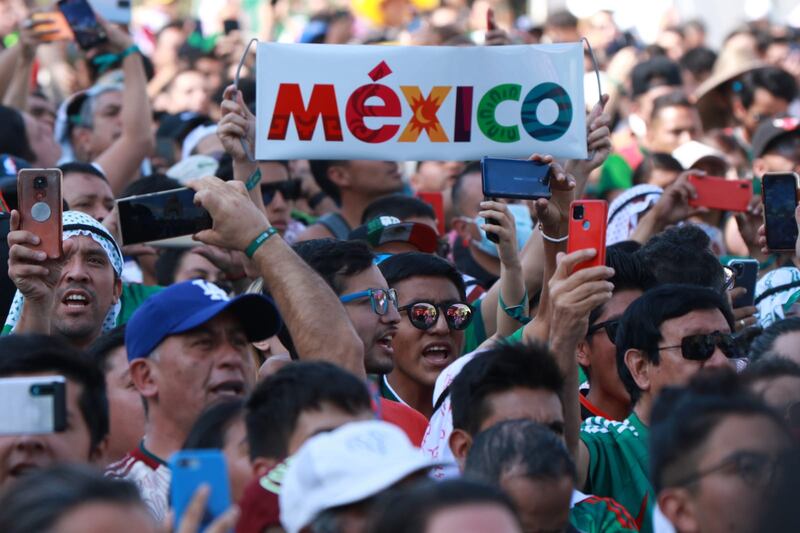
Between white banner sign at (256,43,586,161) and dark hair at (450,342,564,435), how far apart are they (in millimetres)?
1843

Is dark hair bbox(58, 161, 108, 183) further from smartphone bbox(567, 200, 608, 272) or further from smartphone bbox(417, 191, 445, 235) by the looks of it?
smartphone bbox(567, 200, 608, 272)

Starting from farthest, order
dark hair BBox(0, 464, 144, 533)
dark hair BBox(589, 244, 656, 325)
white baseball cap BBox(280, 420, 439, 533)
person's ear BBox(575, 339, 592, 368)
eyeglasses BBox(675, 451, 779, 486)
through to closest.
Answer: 1. dark hair BBox(589, 244, 656, 325)
2. person's ear BBox(575, 339, 592, 368)
3. eyeglasses BBox(675, 451, 779, 486)
4. white baseball cap BBox(280, 420, 439, 533)
5. dark hair BBox(0, 464, 144, 533)

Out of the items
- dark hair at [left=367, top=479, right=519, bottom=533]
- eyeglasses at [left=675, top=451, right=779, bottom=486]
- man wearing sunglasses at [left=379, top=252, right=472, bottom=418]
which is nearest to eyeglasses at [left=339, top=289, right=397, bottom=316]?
man wearing sunglasses at [left=379, top=252, right=472, bottom=418]

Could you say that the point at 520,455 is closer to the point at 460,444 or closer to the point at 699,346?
the point at 460,444

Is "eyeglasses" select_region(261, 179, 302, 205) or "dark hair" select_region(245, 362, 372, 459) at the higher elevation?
"dark hair" select_region(245, 362, 372, 459)

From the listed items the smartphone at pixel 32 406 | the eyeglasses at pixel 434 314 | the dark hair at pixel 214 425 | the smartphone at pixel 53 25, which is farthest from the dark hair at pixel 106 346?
the smartphone at pixel 53 25

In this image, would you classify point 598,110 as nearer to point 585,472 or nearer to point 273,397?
point 585,472

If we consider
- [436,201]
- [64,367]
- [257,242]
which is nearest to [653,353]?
[257,242]

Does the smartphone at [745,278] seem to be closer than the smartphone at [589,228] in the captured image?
No

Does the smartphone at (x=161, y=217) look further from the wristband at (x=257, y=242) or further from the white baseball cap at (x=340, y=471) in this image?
the white baseball cap at (x=340, y=471)

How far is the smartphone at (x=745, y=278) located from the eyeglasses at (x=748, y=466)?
10.9 ft

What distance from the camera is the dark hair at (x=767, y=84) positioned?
11.4m

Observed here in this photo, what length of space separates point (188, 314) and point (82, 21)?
414 cm

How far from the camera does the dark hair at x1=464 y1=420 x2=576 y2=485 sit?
3.81 m
